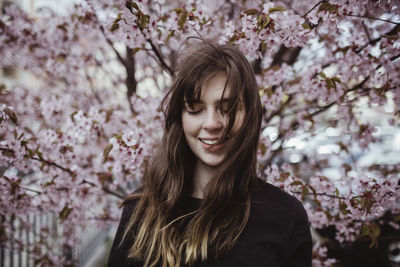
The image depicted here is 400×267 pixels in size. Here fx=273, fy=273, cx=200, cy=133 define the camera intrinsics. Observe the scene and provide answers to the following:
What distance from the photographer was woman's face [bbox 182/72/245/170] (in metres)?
1.11

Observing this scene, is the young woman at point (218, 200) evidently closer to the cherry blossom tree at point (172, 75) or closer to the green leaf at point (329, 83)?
the cherry blossom tree at point (172, 75)

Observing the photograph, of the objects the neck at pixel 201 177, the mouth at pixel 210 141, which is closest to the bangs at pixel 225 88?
the mouth at pixel 210 141

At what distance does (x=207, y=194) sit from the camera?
1151 mm

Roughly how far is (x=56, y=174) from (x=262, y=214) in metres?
1.42

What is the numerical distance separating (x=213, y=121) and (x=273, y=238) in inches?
20.3

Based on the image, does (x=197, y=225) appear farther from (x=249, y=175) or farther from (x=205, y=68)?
(x=205, y=68)

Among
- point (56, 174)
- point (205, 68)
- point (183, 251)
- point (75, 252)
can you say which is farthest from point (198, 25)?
point (75, 252)

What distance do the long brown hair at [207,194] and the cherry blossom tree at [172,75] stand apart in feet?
0.86

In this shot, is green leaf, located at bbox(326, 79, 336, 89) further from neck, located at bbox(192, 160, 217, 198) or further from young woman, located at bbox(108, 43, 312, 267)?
neck, located at bbox(192, 160, 217, 198)

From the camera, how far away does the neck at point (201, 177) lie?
1.25m

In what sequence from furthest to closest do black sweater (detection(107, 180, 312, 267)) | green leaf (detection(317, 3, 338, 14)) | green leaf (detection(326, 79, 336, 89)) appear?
green leaf (detection(326, 79, 336, 89)), green leaf (detection(317, 3, 338, 14)), black sweater (detection(107, 180, 312, 267))

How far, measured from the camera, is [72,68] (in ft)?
8.80

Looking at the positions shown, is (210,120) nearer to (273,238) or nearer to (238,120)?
(238,120)

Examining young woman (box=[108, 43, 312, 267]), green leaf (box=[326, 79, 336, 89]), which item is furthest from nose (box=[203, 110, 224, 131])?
green leaf (box=[326, 79, 336, 89])
